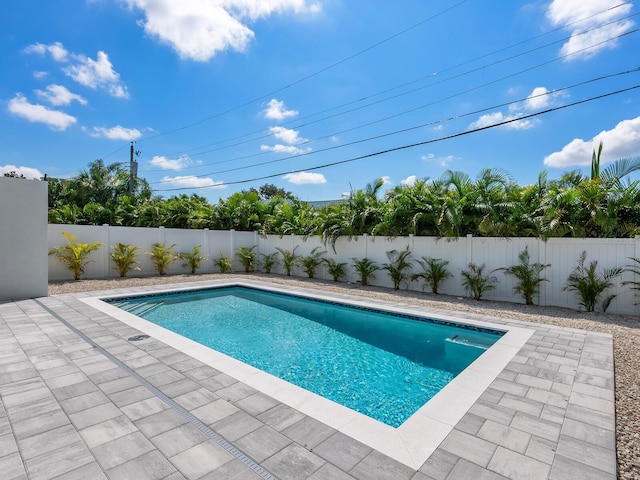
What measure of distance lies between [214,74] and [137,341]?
452 inches

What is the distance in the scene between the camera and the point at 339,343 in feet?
18.3

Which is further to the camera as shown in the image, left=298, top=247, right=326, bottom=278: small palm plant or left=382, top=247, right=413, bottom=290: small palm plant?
left=298, top=247, right=326, bottom=278: small palm plant

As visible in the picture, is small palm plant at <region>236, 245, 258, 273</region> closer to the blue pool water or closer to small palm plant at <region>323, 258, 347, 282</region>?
small palm plant at <region>323, 258, 347, 282</region>

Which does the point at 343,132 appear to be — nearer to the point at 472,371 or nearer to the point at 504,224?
the point at 504,224

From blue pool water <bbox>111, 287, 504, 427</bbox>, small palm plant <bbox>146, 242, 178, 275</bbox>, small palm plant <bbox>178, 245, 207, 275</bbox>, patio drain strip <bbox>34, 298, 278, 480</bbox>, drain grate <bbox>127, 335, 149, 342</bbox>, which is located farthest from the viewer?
small palm plant <bbox>178, 245, 207, 275</bbox>

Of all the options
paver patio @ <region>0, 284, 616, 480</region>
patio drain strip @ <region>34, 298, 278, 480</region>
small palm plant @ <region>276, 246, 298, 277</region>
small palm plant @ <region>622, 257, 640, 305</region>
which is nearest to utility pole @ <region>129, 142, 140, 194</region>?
small palm plant @ <region>276, 246, 298, 277</region>

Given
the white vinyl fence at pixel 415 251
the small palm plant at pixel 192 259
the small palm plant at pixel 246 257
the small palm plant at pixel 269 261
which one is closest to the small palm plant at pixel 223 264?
the white vinyl fence at pixel 415 251

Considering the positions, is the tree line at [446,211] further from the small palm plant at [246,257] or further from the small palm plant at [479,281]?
the small palm plant at [246,257]

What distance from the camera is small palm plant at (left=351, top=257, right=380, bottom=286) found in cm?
1039

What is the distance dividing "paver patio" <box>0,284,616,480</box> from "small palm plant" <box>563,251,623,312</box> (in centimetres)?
345

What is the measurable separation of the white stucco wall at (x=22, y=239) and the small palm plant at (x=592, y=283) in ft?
40.1

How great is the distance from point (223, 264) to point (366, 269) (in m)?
6.09

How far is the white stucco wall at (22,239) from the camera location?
7.15 m

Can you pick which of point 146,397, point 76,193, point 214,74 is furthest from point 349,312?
point 76,193
